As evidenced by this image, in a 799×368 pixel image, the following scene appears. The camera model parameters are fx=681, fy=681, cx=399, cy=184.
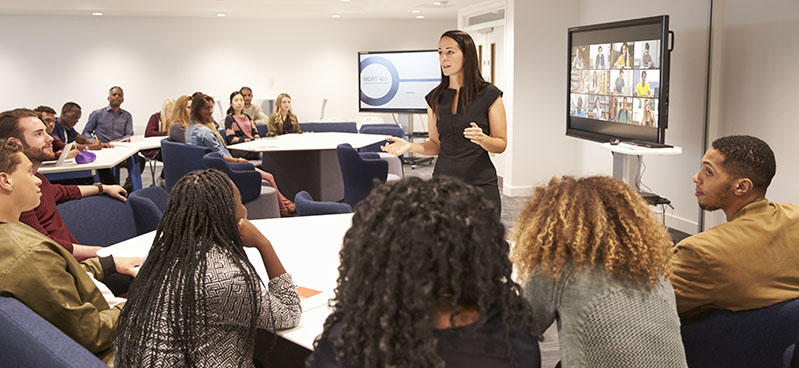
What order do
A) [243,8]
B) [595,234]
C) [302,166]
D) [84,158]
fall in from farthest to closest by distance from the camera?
[243,8], [302,166], [84,158], [595,234]

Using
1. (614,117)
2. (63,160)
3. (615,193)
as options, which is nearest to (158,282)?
(615,193)

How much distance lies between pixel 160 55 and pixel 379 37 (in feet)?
14.0

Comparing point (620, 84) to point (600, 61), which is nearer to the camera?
point (620, 84)

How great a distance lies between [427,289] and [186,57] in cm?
1293

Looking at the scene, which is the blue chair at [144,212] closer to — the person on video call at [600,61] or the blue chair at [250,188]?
the blue chair at [250,188]

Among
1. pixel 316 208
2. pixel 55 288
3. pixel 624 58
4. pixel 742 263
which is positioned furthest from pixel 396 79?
pixel 55 288

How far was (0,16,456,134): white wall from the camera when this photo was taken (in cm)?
1270

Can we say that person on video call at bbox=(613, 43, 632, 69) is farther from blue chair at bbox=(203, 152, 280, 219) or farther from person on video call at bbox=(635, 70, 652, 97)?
blue chair at bbox=(203, 152, 280, 219)

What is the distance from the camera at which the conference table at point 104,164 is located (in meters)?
5.78

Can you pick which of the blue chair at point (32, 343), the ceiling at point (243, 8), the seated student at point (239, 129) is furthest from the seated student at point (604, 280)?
the ceiling at point (243, 8)

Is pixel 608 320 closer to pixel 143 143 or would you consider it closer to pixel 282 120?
pixel 282 120

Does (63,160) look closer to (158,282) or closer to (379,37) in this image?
(158,282)

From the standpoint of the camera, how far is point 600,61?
22.1 feet

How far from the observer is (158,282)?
1.81 metres
